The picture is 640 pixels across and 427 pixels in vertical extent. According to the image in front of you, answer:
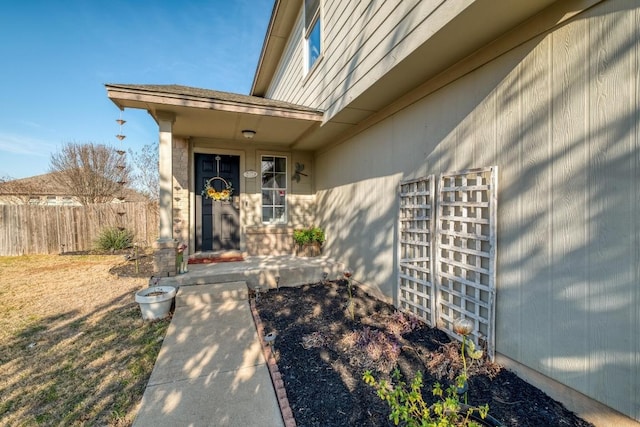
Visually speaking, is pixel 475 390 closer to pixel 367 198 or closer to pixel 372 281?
pixel 372 281

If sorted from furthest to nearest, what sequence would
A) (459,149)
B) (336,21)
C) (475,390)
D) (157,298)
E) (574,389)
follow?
(336,21)
(157,298)
(459,149)
(475,390)
(574,389)

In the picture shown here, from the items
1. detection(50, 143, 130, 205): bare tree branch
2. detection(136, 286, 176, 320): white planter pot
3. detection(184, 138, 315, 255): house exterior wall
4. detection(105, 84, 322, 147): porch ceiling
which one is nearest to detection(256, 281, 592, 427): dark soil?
detection(136, 286, 176, 320): white planter pot

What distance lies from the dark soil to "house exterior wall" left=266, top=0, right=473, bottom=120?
2795 millimetres

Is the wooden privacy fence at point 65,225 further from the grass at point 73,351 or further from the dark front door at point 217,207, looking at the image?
the dark front door at point 217,207

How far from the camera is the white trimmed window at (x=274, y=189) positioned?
6547 mm

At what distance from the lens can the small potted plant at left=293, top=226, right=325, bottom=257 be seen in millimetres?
6102

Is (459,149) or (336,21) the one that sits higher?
(336,21)

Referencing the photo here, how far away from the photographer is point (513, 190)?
2287mm

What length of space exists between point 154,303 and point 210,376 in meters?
1.64

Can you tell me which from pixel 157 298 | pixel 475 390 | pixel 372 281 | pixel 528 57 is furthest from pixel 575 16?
pixel 157 298

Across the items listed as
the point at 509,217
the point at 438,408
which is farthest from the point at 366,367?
the point at 509,217

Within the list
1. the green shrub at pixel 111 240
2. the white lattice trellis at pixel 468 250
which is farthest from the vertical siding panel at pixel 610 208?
the green shrub at pixel 111 240

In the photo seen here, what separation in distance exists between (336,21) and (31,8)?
7.39 m

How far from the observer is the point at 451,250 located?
279 centimetres
